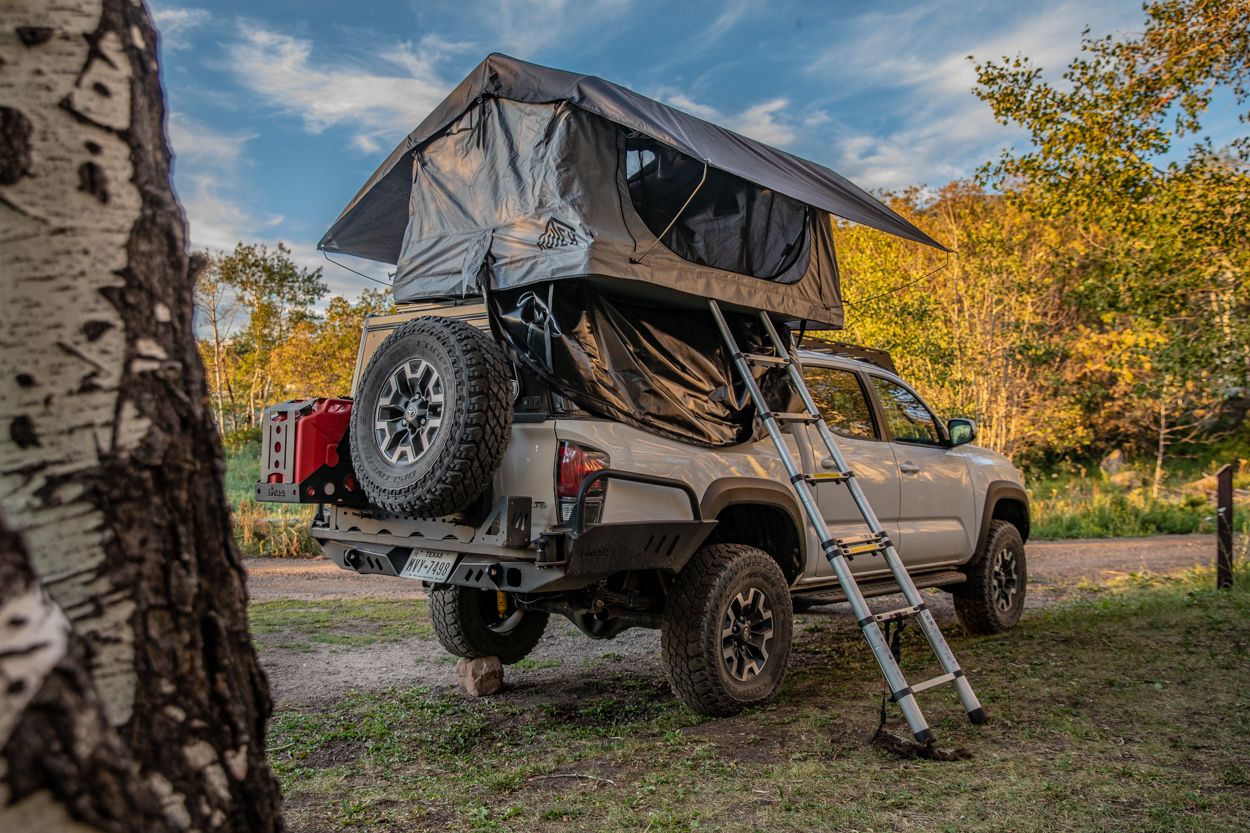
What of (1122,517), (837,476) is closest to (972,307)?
(1122,517)

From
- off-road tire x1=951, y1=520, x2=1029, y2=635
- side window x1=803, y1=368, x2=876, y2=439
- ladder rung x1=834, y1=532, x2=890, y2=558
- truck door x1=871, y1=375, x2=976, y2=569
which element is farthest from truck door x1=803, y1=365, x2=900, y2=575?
off-road tire x1=951, y1=520, x2=1029, y2=635

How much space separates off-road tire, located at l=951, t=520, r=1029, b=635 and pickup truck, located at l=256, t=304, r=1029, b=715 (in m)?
1.45

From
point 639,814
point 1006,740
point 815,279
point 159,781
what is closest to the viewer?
point 159,781

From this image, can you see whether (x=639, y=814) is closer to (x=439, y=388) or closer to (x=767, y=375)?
(x=439, y=388)

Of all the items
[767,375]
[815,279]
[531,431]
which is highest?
[815,279]

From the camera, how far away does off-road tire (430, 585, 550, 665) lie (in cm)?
524

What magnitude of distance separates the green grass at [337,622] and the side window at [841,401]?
3.37 meters

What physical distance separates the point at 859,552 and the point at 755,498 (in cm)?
61

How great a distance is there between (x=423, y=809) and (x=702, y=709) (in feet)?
5.05

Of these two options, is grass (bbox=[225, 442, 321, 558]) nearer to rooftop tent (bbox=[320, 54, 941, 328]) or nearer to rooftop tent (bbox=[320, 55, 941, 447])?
rooftop tent (bbox=[320, 54, 941, 328])

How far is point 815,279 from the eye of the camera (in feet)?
18.1

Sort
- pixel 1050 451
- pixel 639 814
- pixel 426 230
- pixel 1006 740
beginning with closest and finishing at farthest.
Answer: pixel 639 814
pixel 1006 740
pixel 426 230
pixel 1050 451

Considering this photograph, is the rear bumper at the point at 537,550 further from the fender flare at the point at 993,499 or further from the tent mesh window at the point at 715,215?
the fender flare at the point at 993,499

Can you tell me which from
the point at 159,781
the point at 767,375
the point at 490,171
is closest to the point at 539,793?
the point at 159,781
